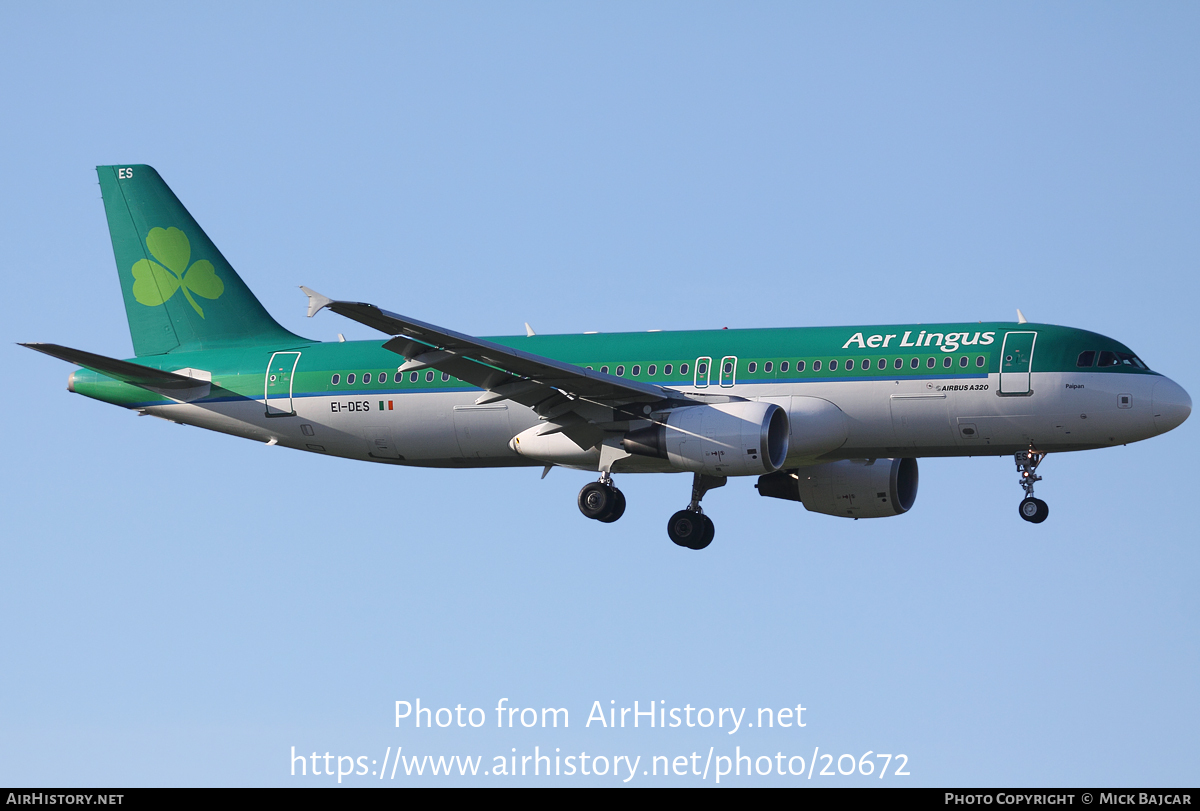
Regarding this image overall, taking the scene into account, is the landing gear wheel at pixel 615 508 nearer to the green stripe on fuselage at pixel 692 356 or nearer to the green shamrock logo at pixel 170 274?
the green stripe on fuselage at pixel 692 356

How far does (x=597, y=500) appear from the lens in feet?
144

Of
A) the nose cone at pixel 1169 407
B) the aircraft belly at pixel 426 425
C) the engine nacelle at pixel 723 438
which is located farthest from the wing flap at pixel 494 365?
the nose cone at pixel 1169 407

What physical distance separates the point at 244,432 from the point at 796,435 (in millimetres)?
16705

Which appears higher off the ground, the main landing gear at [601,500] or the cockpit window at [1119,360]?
the cockpit window at [1119,360]

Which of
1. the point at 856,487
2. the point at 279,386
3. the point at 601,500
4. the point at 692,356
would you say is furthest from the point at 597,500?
the point at 279,386

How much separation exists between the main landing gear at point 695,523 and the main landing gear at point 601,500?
105 inches

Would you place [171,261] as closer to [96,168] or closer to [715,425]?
[96,168]

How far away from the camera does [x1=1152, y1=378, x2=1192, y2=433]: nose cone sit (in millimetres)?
40438

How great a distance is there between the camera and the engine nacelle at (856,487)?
4747 cm

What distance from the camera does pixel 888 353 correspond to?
4178 cm

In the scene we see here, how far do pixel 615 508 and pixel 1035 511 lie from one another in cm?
1097

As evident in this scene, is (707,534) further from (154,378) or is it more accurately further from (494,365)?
(154,378)

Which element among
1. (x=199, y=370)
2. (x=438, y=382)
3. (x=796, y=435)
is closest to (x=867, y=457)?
(x=796, y=435)

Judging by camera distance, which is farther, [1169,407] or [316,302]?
[1169,407]
